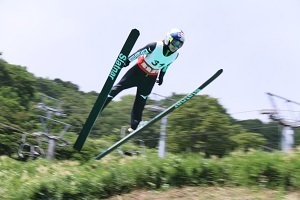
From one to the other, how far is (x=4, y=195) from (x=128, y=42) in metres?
2.54

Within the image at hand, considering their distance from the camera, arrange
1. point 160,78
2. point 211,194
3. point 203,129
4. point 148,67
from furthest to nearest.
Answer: point 203,129 → point 160,78 → point 148,67 → point 211,194

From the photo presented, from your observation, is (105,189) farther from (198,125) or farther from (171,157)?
(198,125)

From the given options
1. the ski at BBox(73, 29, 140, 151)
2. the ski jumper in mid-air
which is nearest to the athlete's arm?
the ski jumper in mid-air

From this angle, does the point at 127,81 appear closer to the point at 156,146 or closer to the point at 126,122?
the point at 156,146

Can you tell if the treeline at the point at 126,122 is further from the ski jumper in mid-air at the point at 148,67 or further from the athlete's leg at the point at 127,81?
the athlete's leg at the point at 127,81

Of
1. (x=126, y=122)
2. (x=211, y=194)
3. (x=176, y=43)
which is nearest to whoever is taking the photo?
(x=211, y=194)

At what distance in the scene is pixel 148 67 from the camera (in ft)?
21.9

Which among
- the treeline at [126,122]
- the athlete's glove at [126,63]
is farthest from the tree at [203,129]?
the athlete's glove at [126,63]

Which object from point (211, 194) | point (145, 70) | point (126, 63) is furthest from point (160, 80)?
point (211, 194)

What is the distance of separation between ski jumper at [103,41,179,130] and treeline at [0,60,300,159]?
5.40 feet

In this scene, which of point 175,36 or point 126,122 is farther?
point 126,122

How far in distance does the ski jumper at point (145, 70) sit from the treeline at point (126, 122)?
64.8 inches

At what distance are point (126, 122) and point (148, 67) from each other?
13710 mm

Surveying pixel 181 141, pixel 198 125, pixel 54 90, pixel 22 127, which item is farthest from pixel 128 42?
pixel 54 90
